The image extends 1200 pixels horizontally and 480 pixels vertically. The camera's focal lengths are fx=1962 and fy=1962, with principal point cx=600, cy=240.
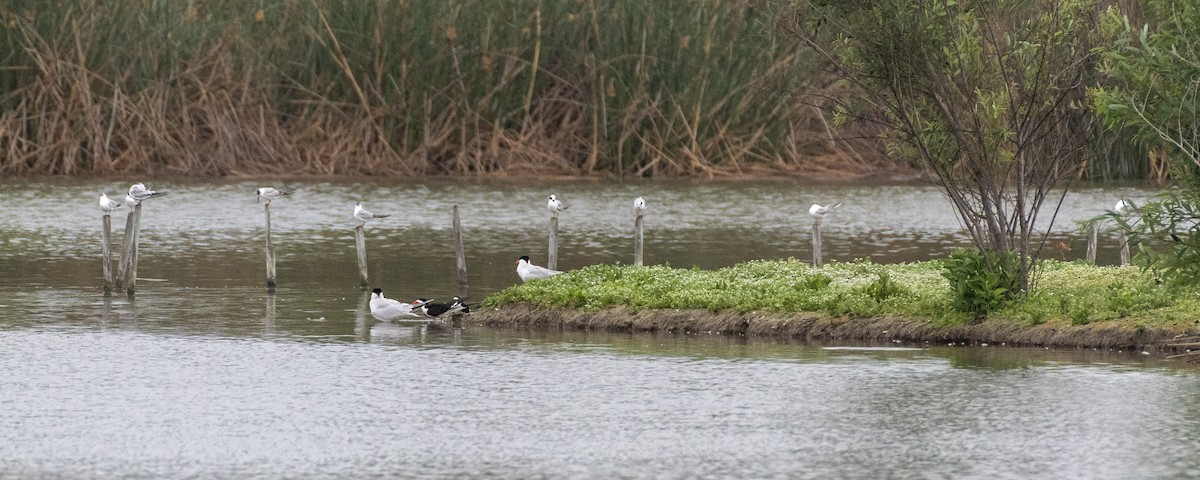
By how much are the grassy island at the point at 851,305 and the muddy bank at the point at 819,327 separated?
0.01 m

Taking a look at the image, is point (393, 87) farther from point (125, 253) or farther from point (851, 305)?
point (851, 305)

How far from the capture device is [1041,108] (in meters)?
23.2

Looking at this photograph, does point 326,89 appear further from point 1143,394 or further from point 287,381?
point 1143,394

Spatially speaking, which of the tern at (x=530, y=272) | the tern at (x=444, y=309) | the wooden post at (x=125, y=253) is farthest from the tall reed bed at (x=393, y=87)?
the tern at (x=444, y=309)

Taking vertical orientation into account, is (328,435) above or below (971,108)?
below

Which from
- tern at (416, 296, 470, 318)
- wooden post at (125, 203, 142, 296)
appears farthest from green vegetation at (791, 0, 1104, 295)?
wooden post at (125, 203, 142, 296)

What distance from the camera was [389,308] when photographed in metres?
25.6

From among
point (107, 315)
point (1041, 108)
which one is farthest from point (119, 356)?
point (1041, 108)

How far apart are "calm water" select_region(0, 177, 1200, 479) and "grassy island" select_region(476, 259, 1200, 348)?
51 cm

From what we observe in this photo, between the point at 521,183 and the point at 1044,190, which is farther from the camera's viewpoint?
the point at 521,183

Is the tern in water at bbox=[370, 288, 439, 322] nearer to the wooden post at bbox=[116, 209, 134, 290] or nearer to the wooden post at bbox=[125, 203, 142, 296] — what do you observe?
the wooden post at bbox=[125, 203, 142, 296]

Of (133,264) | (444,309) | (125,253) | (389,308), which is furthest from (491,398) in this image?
(125,253)

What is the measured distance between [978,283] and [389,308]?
7.69 metres

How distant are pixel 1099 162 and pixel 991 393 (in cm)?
3636
